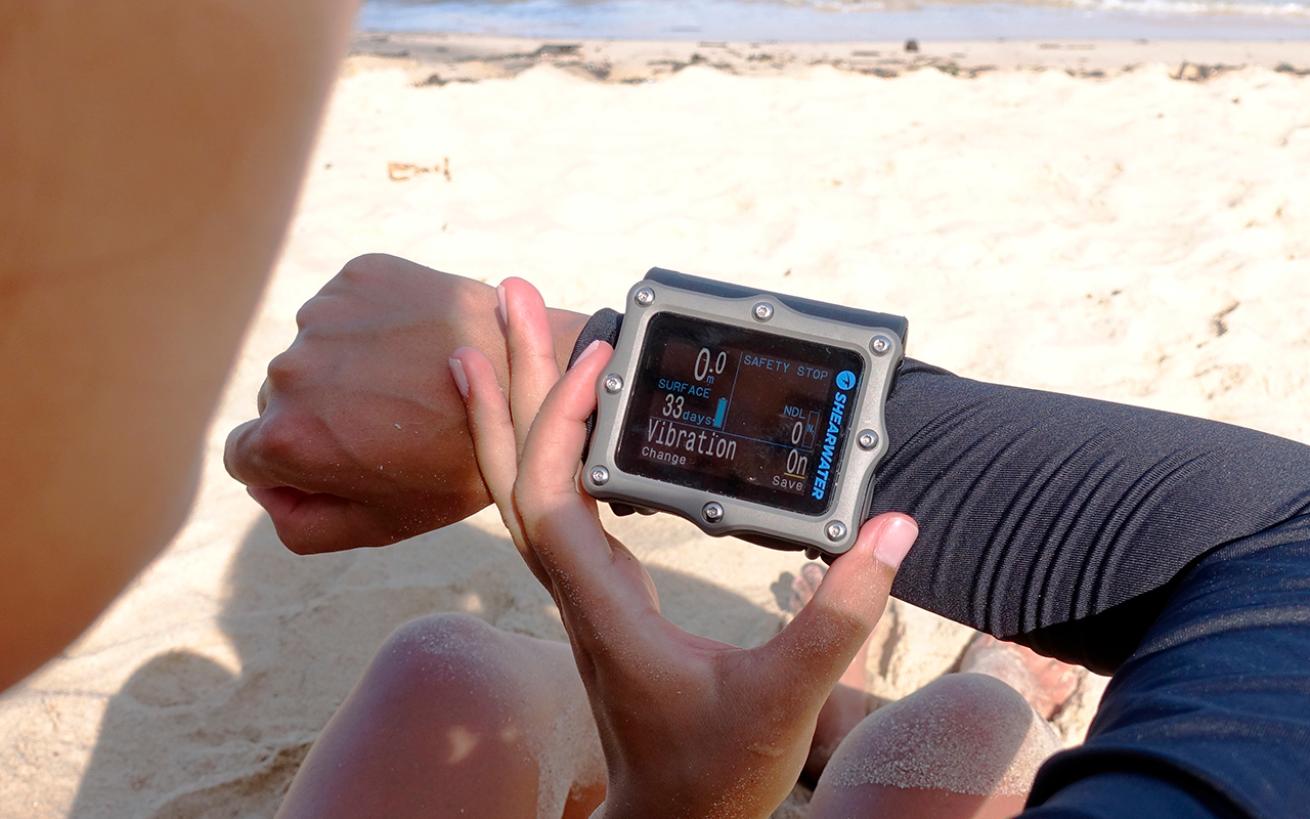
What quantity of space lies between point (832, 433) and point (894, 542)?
0.15m

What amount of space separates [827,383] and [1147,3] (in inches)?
384

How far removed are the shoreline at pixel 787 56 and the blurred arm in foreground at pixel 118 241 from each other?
157 inches

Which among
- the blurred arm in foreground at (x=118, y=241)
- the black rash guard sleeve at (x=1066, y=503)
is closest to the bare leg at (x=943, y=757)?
the black rash guard sleeve at (x=1066, y=503)

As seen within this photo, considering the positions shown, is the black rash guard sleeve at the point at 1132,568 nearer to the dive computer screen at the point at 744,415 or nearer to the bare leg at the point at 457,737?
the dive computer screen at the point at 744,415

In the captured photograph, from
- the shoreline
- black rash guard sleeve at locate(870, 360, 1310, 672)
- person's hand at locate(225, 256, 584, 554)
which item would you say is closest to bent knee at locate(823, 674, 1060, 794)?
black rash guard sleeve at locate(870, 360, 1310, 672)

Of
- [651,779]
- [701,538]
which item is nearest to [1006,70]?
[701,538]

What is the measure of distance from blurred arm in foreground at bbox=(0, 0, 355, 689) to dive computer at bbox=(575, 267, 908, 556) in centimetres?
35

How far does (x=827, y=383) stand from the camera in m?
1.00

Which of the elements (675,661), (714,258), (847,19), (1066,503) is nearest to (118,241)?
(675,661)

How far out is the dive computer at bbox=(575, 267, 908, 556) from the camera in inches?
38.6

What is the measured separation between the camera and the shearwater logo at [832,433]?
979mm

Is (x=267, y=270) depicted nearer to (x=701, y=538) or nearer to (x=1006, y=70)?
(x=701, y=538)

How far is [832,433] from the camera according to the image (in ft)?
3.24

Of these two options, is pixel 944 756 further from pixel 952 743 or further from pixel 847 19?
pixel 847 19
